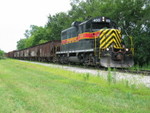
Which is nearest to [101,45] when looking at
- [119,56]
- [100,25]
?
[119,56]

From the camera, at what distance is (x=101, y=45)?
14.2 meters

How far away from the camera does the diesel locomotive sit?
13758mm

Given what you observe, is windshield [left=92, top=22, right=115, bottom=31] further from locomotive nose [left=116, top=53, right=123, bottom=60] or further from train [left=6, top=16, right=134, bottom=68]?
locomotive nose [left=116, top=53, right=123, bottom=60]

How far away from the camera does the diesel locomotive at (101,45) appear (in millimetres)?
13758

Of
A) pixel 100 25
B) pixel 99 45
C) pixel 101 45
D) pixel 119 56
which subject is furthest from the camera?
pixel 100 25

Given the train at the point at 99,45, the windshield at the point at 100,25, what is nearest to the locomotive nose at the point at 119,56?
the train at the point at 99,45

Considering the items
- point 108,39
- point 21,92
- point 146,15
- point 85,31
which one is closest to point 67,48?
point 85,31

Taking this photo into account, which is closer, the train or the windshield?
the train

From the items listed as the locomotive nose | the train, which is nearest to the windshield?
the train

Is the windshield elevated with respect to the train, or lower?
elevated

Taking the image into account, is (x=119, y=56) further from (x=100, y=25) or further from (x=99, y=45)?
(x=100, y=25)

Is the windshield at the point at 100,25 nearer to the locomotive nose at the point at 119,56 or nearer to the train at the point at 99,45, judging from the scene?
the train at the point at 99,45

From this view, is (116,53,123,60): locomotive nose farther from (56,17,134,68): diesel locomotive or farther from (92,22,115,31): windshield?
(92,22,115,31): windshield

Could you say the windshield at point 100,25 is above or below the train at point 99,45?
above
